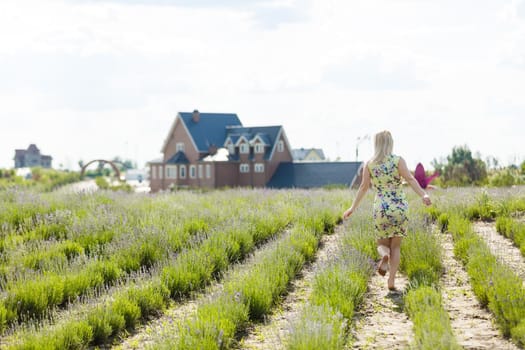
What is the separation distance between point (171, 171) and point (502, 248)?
4628cm

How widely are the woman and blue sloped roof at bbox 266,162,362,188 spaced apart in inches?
1475

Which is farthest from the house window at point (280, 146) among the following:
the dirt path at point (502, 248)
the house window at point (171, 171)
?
the dirt path at point (502, 248)

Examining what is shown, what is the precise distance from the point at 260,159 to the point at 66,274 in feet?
140

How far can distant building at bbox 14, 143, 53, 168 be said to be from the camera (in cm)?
14138

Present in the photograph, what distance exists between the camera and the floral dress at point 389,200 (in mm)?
7793

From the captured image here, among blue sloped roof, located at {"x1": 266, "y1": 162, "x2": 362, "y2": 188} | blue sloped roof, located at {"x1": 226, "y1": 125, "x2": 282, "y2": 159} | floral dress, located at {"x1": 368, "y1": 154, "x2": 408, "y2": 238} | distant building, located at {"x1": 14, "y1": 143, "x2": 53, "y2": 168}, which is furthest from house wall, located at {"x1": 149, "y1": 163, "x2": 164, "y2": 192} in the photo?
distant building, located at {"x1": 14, "y1": 143, "x2": 53, "y2": 168}

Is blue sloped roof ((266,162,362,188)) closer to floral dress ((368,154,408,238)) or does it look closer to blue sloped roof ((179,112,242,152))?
blue sloped roof ((179,112,242,152))

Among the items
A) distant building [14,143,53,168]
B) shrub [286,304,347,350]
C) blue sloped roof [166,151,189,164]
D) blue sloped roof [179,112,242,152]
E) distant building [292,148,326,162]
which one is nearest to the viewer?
shrub [286,304,347,350]

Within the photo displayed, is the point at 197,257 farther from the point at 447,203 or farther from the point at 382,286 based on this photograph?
the point at 447,203

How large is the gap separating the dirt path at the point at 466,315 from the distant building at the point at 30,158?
139087 mm

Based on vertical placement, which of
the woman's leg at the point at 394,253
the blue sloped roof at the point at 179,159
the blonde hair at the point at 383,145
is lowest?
the woman's leg at the point at 394,253

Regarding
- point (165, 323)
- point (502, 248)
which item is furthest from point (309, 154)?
point (165, 323)

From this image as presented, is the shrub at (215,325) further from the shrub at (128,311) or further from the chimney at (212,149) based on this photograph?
the chimney at (212,149)

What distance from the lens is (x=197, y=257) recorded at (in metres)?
8.96
